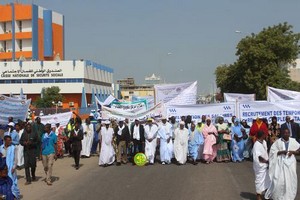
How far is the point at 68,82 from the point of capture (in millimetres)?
80812

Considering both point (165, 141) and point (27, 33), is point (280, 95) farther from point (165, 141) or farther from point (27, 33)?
point (27, 33)

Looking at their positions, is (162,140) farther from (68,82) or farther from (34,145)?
(68,82)

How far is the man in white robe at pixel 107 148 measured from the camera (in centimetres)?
1756

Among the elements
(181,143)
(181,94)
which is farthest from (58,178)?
(181,94)

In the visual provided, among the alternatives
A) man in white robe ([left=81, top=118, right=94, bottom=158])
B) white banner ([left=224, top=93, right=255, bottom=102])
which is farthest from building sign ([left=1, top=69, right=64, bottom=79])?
man in white robe ([left=81, top=118, right=94, bottom=158])

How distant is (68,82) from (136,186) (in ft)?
229

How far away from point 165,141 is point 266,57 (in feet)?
79.2

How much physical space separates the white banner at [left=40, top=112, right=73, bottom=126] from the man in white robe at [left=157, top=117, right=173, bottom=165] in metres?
5.29

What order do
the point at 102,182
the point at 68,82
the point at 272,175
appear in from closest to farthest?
the point at 272,175
the point at 102,182
the point at 68,82

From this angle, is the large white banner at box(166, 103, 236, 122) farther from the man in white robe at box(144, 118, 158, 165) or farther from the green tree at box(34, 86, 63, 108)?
the green tree at box(34, 86, 63, 108)

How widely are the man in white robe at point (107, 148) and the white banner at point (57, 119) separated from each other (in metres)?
3.95

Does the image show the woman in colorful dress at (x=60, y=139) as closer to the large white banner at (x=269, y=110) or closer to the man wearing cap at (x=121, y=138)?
the man wearing cap at (x=121, y=138)

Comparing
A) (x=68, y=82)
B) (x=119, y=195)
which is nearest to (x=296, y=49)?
(x=119, y=195)

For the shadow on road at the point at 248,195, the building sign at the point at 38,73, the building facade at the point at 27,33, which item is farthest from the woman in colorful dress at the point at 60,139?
the building facade at the point at 27,33
